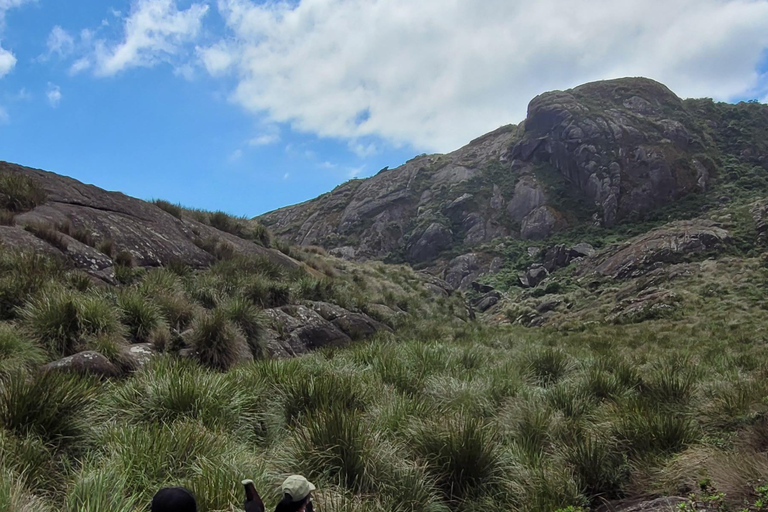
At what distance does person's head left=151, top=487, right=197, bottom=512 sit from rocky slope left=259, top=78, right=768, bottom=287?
68425 millimetres

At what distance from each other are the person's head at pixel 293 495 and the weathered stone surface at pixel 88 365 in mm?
4261

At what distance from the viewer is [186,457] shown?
3715mm

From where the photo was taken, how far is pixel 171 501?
1.77 m

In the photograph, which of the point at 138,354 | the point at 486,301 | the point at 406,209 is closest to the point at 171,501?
the point at 138,354

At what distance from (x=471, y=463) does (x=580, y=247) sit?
200 feet

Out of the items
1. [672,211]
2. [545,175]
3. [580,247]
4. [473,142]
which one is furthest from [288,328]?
[473,142]

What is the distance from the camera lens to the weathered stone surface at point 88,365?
17.1 feet

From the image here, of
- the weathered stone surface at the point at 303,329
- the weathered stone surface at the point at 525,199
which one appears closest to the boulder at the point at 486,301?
the weathered stone surface at the point at 525,199

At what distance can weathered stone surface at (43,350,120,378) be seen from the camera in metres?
5.22

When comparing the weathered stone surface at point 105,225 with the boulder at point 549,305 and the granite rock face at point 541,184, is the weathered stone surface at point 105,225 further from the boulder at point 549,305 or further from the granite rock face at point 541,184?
the granite rock face at point 541,184

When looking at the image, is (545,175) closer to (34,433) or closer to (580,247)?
(580,247)

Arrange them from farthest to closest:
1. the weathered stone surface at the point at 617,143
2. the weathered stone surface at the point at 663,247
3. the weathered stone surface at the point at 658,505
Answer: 1. the weathered stone surface at the point at 617,143
2. the weathered stone surface at the point at 663,247
3. the weathered stone surface at the point at 658,505

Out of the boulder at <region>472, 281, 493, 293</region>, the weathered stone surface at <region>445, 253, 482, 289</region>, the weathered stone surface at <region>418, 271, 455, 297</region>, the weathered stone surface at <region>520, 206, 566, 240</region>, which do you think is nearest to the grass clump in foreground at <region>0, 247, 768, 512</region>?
the weathered stone surface at <region>418, 271, 455, 297</region>

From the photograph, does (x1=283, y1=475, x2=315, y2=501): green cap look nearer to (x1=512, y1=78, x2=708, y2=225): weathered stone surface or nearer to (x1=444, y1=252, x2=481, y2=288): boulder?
(x1=444, y1=252, x2=481, y2=288): boulder
